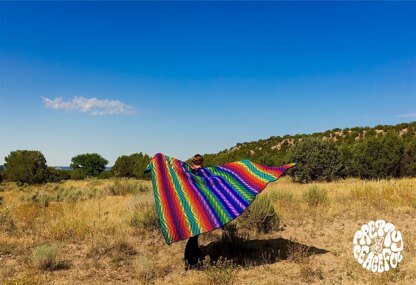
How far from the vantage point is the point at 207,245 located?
306 inches

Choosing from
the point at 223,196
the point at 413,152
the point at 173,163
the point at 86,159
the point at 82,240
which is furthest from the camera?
the point at 86,159

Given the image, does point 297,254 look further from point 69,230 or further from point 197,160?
point 69,230

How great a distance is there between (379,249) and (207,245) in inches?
137

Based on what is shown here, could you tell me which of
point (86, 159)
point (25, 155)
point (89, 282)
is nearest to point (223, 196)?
point (89, 282)

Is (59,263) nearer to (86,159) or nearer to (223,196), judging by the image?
(223,196)

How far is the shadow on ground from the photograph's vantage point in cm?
674

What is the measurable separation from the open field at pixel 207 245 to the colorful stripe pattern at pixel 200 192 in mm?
897

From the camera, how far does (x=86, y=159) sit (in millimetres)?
56688

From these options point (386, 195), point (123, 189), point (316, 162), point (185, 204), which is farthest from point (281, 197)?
point (316, 162)

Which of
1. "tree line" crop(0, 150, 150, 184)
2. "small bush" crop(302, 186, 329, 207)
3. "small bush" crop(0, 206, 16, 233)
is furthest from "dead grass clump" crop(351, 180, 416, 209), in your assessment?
"tree line" crop(0, 150, 150, 184)

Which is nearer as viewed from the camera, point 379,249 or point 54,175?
point 379,249

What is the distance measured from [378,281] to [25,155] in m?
35.7

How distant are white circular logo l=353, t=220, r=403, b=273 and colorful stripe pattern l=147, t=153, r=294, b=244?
1.84 m

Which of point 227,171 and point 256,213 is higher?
point 227,171
